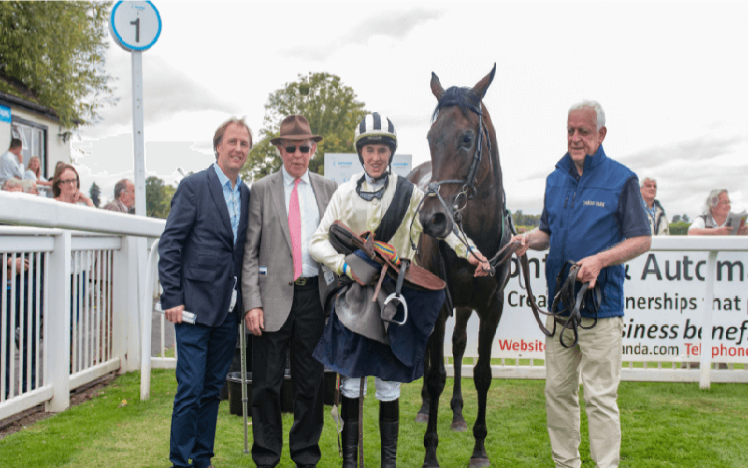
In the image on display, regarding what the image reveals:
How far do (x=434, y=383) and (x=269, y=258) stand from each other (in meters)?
1.36

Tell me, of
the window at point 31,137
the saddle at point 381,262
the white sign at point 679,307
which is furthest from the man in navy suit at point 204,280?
the window at point 31,137

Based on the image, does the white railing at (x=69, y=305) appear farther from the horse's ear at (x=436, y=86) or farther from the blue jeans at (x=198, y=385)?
the horse's ear at (x=436, y=86)

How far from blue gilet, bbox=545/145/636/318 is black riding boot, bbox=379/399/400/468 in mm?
1134

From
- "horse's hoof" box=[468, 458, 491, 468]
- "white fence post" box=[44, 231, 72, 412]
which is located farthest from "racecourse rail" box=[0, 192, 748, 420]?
"horse's hoof" box=[468, 458, 491, 468]

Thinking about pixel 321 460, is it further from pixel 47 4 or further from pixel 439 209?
pixel 47 4

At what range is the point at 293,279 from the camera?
117 inches

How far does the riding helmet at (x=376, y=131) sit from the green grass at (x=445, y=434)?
2.05 metres

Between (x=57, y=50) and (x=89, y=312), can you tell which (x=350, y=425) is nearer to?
(x=89, y=312)

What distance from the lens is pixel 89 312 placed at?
471 centimetres

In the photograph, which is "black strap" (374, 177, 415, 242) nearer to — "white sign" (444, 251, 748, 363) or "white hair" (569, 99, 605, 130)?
"white hair" (569, 99, 605, 130)

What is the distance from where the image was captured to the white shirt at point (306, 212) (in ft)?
9.81

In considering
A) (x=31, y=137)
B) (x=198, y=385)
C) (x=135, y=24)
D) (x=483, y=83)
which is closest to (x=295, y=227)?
(x=198, y=385)

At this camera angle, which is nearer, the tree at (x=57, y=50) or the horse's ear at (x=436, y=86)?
the horse's ear at (x=436, y=86)

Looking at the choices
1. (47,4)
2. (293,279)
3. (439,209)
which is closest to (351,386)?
(293,279)
